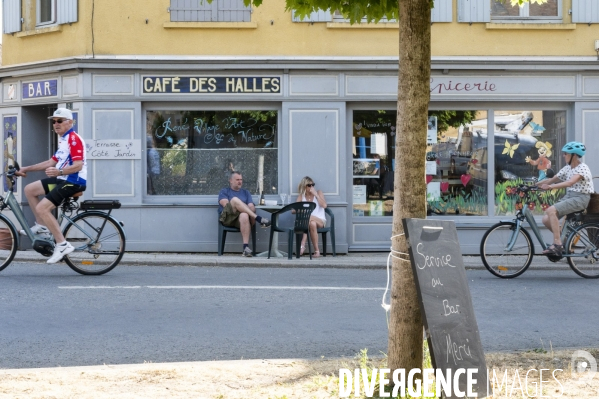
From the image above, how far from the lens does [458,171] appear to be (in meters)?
15.9

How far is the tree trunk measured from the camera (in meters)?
4.89

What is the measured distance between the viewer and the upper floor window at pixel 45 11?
1605 cm

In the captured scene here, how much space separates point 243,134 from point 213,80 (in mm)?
1100

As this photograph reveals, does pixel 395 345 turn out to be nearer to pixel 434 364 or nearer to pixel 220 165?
pixel 434 364

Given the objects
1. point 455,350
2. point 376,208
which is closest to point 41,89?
point 376,208

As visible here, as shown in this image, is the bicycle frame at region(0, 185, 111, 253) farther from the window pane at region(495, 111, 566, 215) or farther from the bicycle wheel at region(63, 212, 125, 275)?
the window pane at region(495, 111, 566, 215)

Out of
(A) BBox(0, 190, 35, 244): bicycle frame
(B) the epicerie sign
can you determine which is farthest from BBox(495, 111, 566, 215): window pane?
(A) BBox(0, 190, 35, 244): bicycle frame

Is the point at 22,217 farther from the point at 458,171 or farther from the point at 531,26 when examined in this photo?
the point at 531,26

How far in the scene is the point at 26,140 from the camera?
650 inches

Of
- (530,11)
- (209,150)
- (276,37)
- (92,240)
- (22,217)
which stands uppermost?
(530,11)

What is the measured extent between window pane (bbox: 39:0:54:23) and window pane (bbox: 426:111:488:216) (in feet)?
23.7

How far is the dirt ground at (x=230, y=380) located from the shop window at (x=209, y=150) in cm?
986

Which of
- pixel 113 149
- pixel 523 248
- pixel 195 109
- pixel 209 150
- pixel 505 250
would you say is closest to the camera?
pixel 505 250

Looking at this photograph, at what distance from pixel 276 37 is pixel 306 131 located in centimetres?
173
